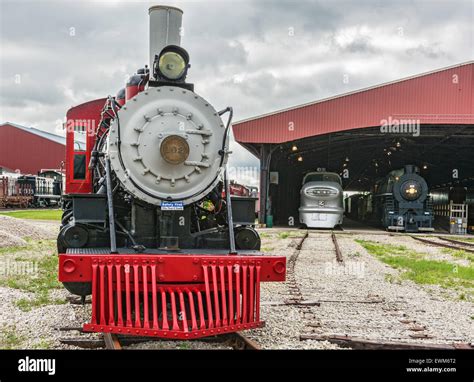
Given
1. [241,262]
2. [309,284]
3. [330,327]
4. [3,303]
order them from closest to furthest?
[241,262] → [330,327] → [3,303] → [309,284]

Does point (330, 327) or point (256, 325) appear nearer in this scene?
point (256, 325)

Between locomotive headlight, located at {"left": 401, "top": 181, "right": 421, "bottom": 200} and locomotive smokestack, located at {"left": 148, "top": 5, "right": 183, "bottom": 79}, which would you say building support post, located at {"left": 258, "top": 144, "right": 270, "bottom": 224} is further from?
locomotive smokestack, located at {"left": 148, "top": 5, "right": 183, "bottom": 79}

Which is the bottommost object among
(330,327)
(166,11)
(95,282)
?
(330,327)

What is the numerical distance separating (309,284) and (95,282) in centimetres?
496

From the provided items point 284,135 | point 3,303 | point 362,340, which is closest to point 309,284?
point 362,340

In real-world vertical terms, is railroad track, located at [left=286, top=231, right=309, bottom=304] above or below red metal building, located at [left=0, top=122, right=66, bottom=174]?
below

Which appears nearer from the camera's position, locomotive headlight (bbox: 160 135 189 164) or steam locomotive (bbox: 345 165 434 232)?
locomotive headlight (bbox: 160 135 189 164)

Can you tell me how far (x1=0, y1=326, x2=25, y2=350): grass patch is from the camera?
5.18m

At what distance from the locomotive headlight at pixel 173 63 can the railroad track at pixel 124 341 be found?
111 inches

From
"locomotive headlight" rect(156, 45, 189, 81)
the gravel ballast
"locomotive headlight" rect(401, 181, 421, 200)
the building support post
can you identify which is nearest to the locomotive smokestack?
"locomotive headlight" rect(156, 45, 189, 81)

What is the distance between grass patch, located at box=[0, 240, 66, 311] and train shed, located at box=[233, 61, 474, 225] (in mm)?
15046
